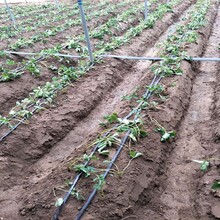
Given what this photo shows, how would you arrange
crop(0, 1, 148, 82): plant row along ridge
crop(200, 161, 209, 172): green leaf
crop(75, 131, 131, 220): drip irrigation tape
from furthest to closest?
crop(0, 1, 148, 82): plant row along ridge → crop(200, 161, 209, 172): green leaf → crop(75, 131, 131, 220): drip irrigation tape

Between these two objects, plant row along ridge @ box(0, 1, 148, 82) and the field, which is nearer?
the field

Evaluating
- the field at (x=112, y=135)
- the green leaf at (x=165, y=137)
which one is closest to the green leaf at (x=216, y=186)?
the field at (x=112, y=135)

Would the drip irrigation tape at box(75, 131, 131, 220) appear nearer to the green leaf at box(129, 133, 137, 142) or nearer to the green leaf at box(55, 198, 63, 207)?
the green leaf at box(129, 133, 137, 142)

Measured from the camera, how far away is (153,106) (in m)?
4.58

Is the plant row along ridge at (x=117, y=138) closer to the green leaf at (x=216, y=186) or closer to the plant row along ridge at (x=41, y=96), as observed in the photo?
the green leaf at (x=216, y=186)

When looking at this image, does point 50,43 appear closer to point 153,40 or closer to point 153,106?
point 153,40

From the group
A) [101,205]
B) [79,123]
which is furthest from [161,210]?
[79,123]

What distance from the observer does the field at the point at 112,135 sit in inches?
122

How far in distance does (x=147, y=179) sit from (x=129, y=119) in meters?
1.24

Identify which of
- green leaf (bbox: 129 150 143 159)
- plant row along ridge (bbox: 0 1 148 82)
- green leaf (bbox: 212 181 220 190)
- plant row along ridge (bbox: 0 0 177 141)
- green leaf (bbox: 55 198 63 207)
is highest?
plant row along ridge (bbox: 0 1 148 82)

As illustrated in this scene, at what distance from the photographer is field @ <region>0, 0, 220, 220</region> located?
3.10 m

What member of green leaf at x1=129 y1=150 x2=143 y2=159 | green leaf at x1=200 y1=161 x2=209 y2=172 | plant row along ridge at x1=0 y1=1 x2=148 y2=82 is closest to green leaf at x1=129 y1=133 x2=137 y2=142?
green leaf at x1=129 y1=150 x2=143 y2=159

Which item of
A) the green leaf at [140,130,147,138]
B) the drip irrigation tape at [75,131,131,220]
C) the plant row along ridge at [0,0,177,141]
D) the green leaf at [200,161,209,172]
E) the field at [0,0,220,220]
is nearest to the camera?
the drip irrigation tape at [75,131,131,220]

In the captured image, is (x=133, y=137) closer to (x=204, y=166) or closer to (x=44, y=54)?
(x=204, y=166)
